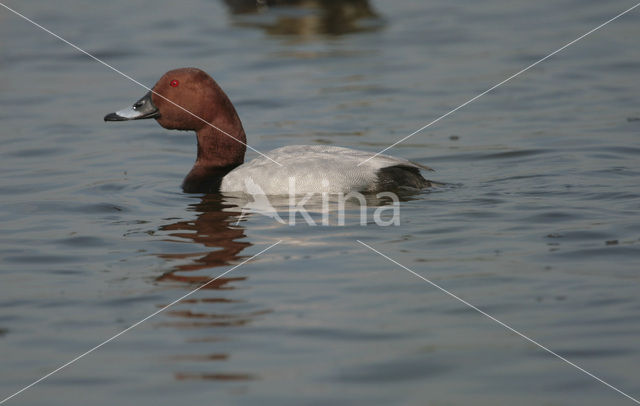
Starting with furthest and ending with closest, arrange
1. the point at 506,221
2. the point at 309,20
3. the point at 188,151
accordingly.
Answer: the point at 309,20 → the point at 188,151 → the point at 506,221

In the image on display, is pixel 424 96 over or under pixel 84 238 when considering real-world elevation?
over

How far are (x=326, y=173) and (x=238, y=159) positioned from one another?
1128 millimetres

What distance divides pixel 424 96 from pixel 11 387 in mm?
6641

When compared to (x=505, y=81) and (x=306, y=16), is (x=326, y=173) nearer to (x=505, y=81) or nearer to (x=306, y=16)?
(x=505, y=81)

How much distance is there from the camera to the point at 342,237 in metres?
5.44

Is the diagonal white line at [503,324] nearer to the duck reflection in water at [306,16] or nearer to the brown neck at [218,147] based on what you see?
the brown neck at [218,147]

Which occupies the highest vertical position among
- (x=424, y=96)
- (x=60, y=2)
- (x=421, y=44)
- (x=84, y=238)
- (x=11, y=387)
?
(x=60, y=2)

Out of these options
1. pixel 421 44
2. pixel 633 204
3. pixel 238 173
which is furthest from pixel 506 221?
pixel 421 44

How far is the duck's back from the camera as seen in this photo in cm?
618

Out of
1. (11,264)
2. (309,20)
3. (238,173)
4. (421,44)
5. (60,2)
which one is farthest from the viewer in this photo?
(60,2)

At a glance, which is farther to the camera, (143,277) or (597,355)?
(143,277)

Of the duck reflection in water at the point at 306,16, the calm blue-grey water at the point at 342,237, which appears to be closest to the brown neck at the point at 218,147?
the calm blue-grey water at the point at 342,237

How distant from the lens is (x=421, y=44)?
1169cm

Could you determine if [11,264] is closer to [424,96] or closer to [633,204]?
[633,204]
